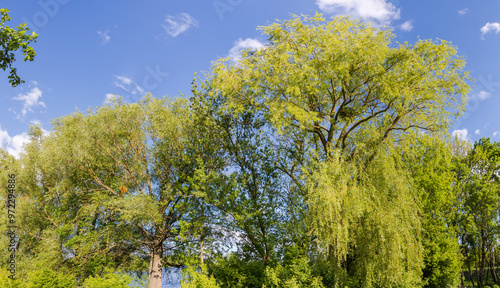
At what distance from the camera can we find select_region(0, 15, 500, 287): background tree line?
444 inches

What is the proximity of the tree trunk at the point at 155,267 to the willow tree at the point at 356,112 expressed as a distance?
962 cm

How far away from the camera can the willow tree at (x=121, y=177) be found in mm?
17219

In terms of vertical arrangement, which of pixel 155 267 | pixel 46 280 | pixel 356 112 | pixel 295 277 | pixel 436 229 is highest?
pixel 356 112

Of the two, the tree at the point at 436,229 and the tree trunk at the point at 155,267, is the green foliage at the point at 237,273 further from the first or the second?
the tree at the point at 436,229

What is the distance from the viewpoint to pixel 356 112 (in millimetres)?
14141

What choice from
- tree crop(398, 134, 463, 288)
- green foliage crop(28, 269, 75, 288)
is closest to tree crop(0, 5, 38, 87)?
green foliage crop(28, 269, 75, 288)

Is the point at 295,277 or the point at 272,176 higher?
the point at 272,176

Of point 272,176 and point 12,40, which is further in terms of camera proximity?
point 272,176

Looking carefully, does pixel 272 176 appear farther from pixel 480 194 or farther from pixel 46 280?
pixel 480 194

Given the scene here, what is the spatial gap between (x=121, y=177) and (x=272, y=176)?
941 centimetres

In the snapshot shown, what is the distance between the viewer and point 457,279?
1970 centimetres

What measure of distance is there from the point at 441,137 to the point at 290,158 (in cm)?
676

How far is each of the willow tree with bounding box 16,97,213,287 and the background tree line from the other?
0.09 meters

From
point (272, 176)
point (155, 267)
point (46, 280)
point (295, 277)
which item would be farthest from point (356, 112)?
point (46, 280)
